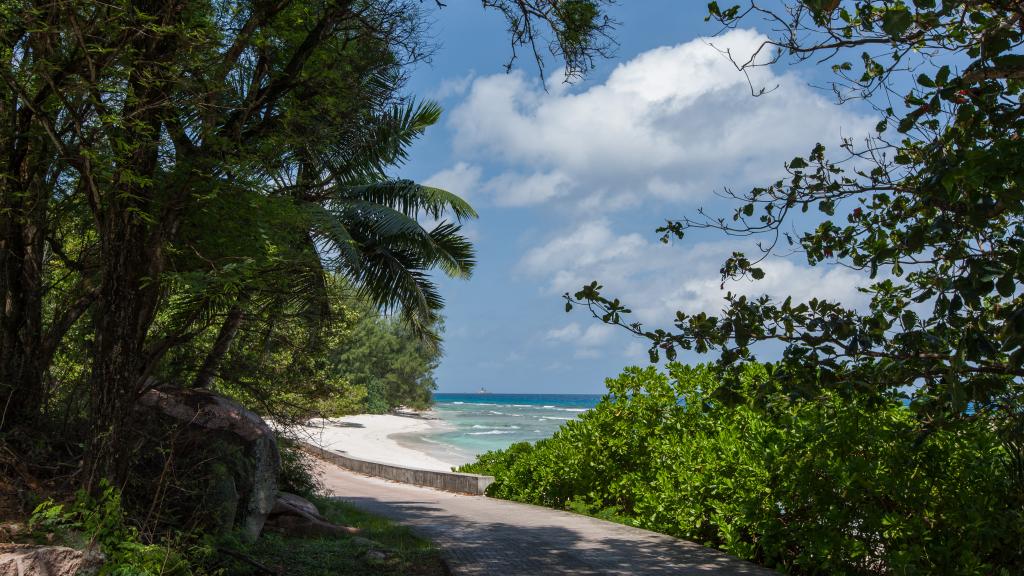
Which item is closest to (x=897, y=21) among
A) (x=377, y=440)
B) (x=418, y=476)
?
(x=418, y=476)

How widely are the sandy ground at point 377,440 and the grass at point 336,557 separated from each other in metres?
12.9

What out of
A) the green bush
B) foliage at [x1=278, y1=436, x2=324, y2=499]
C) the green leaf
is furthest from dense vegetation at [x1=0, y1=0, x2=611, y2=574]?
the green leaf

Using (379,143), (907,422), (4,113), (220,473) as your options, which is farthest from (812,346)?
(379,143)

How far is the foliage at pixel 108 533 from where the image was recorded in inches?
208

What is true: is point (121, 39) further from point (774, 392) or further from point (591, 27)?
point (774, 392)

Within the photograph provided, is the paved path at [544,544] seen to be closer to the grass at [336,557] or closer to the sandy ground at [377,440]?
the grass at [336,557]

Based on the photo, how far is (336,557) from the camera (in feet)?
24.9

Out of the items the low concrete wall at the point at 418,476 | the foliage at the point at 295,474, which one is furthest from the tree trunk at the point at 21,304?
the low concrete wall at the point at 418,476

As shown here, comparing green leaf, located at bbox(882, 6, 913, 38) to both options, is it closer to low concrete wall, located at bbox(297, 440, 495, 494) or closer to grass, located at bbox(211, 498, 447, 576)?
grass, located at bbox(211, 498, 447, 576)

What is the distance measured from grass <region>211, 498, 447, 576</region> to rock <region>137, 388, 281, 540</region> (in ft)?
1.12

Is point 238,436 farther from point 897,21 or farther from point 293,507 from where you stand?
point 897,21

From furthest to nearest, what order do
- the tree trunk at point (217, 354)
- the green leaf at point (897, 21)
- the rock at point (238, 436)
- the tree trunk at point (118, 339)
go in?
the tree trunk at point (217, 354), the rock at point (238, 436), the tree trunk at point (118, 339), the green leaf at point (897, 21)

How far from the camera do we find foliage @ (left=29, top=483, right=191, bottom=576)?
5293 mm

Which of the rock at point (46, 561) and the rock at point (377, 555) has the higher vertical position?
the rock at point (46, 561)
